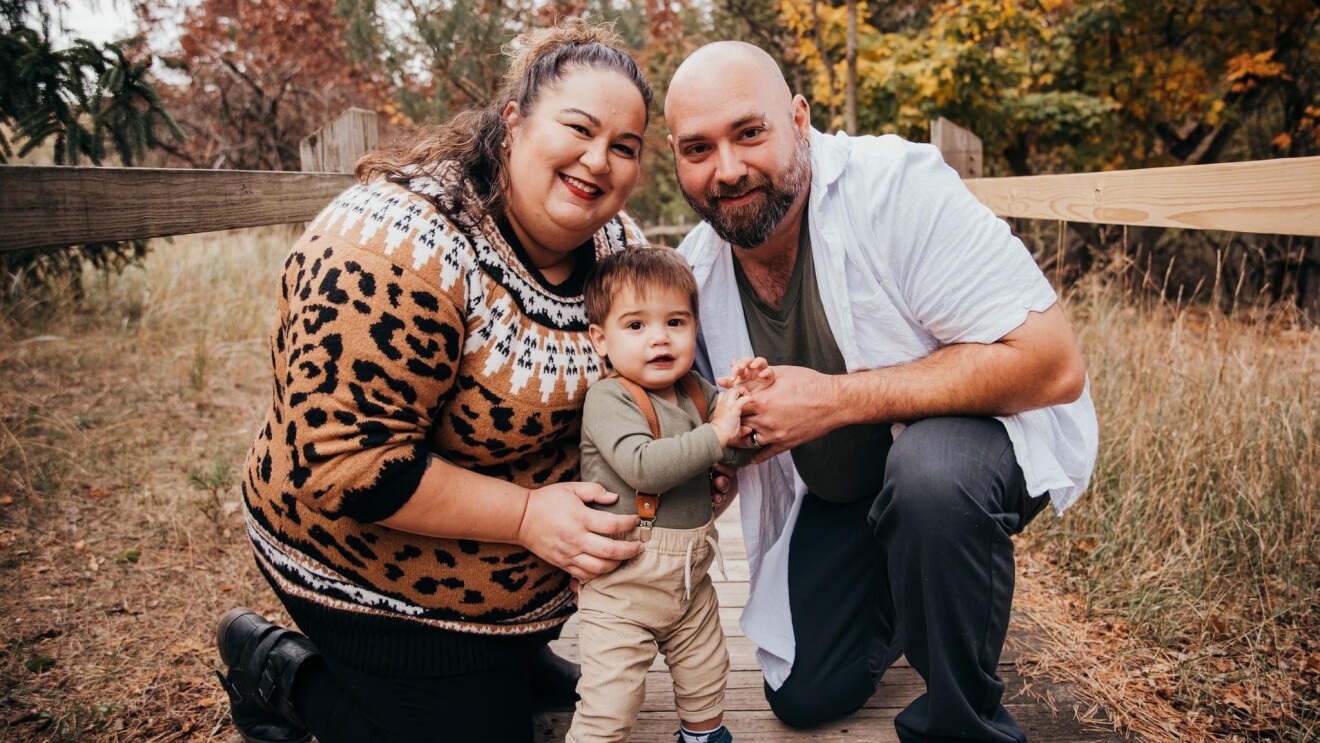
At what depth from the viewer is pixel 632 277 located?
6.06 ft

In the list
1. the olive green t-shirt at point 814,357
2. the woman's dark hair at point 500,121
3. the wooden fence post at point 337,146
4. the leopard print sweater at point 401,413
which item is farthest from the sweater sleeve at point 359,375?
the wooden fence post at point 337,146

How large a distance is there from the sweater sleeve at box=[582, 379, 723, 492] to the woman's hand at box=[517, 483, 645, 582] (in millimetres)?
97

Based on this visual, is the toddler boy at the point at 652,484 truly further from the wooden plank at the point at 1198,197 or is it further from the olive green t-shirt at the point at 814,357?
the wooden plank at the point at 1198,197

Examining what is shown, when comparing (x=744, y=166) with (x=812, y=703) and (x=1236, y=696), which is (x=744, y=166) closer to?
(x=812, y=703)

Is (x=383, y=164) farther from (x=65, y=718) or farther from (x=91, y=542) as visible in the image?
(x=91, y=542)

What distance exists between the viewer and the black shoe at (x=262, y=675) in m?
1.95

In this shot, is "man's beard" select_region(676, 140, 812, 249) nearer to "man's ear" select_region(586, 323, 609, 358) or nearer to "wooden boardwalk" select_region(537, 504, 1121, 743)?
"man's ear" select_region(586, 323, 609, 358)

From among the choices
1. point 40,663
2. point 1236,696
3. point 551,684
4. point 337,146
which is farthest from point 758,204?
point 337,146

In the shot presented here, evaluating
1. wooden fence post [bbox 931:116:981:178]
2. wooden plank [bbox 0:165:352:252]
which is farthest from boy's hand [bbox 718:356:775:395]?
wooden fence post [bbox 931:116:981:178]

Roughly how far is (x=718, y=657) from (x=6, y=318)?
4242 millimetres

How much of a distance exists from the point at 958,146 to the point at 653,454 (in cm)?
349

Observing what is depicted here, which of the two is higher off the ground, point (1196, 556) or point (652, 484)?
point (652, 484)

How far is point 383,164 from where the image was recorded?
1882 millimetres

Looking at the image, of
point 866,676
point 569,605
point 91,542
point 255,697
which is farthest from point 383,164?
point 91,542
